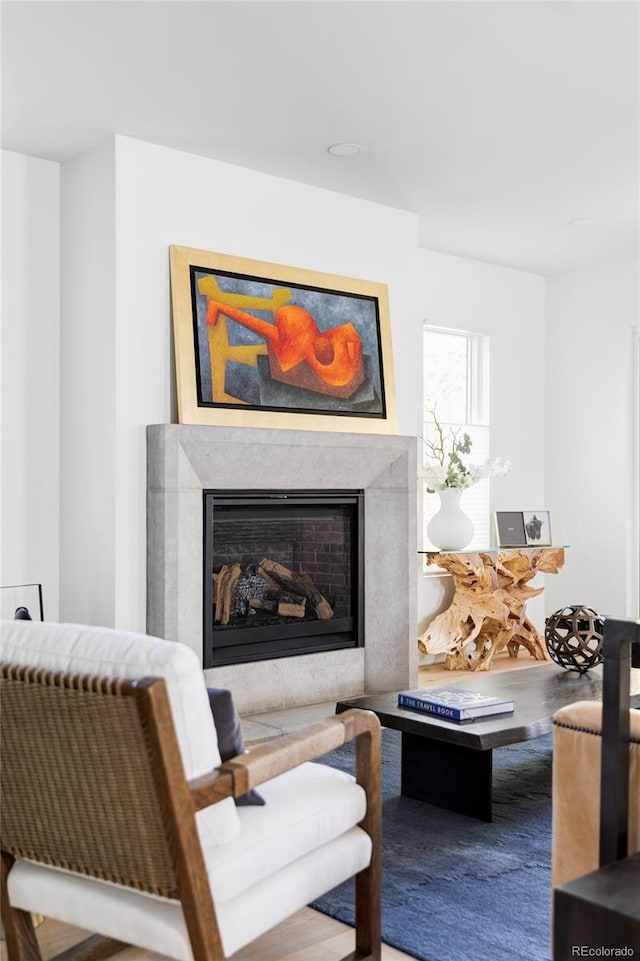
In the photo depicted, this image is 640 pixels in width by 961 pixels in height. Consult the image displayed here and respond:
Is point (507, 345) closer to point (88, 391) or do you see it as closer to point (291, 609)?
point (291, 609)

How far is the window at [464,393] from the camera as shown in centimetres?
627

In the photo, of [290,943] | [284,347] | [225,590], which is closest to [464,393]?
[284,347]

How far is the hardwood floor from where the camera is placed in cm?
219

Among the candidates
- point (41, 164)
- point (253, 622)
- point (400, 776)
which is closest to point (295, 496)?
point (253, 622)

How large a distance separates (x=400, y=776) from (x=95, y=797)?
2.08m

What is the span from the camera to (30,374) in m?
4.34

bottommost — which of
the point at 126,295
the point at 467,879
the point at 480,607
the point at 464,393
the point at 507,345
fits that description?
the point at 467,879

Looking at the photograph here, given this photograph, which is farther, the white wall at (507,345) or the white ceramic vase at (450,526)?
the white wall at (507,345)

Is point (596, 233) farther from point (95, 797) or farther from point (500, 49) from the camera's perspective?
point (95, 797)

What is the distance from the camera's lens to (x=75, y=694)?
162 cm

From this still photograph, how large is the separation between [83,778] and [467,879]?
1.40 metres

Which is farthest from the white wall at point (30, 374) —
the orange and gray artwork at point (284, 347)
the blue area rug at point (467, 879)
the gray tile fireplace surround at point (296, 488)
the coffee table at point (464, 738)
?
the blue area rug at point (467, 879)

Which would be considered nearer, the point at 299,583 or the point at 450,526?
the point at 299,583

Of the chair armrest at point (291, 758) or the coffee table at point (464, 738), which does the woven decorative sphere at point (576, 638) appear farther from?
the chair armrest at point (291, 758)
